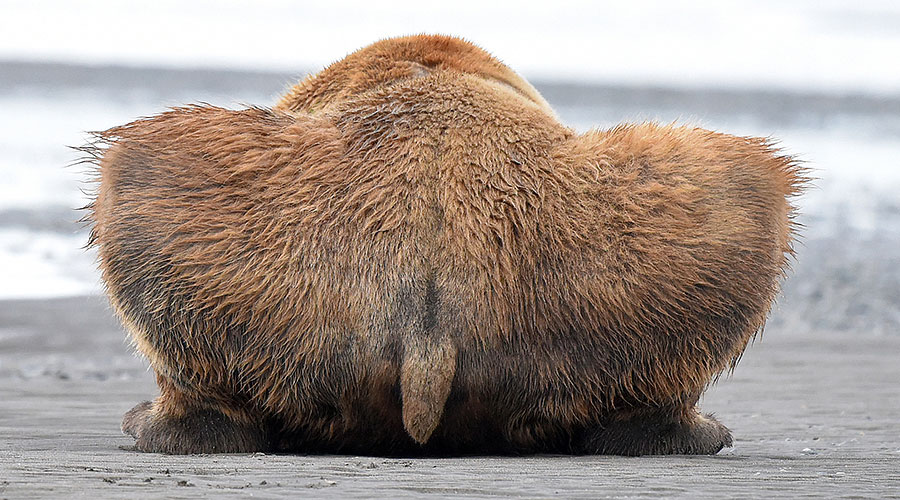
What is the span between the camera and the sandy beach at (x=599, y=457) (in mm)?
3410

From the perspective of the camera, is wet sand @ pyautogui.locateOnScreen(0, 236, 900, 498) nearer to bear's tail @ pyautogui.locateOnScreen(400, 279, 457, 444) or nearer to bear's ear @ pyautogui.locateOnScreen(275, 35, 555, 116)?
→ bear's tail @ pyautogui.locateOnScreen(400, 279, 457, 444)

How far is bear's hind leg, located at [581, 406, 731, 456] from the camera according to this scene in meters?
4.32

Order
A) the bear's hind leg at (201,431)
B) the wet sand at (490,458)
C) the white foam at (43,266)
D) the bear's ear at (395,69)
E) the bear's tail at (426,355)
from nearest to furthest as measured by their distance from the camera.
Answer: the wet sand at (490,458)
the bear's tail at (426,355)
the bear's hind leg at (201,431)
the bear's ear at (395,69)
the white foam at (43,266)

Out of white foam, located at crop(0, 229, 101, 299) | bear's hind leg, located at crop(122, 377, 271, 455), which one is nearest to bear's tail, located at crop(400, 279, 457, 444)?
bear's hind leg, located at crop(122, 377, 271, 455)

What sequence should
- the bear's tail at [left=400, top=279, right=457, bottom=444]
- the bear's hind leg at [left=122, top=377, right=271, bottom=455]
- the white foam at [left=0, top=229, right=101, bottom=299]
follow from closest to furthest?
1. the bear's tail at [left=400, top=279, right=457, bottom=444]
2. the bear's hind leg at [left=122, top=377, right=271, bottom=455]
3. the white foam at [left=0, top=229, right=101, bottom=299]

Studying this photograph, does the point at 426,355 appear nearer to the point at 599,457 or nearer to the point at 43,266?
the point at 599,457

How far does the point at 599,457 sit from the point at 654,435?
0.27 m

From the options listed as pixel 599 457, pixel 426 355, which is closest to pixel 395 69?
pixel 426 355

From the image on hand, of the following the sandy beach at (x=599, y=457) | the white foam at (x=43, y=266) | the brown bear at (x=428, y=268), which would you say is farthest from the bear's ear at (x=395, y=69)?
the white foam at (x=43, y=266)

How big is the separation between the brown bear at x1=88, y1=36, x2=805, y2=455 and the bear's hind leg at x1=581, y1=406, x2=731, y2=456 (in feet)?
0.04

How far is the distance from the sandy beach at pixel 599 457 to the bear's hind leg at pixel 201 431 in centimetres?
11

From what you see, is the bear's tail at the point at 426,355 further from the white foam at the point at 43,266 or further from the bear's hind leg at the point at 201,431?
the white foam at the point at 43,266

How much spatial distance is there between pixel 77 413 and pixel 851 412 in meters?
3.55

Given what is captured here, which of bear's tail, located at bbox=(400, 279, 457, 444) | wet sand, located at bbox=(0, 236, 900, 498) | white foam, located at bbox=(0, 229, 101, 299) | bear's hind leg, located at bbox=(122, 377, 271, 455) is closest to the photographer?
wet sand, located at bbox=(0, 236, 900, 498)
